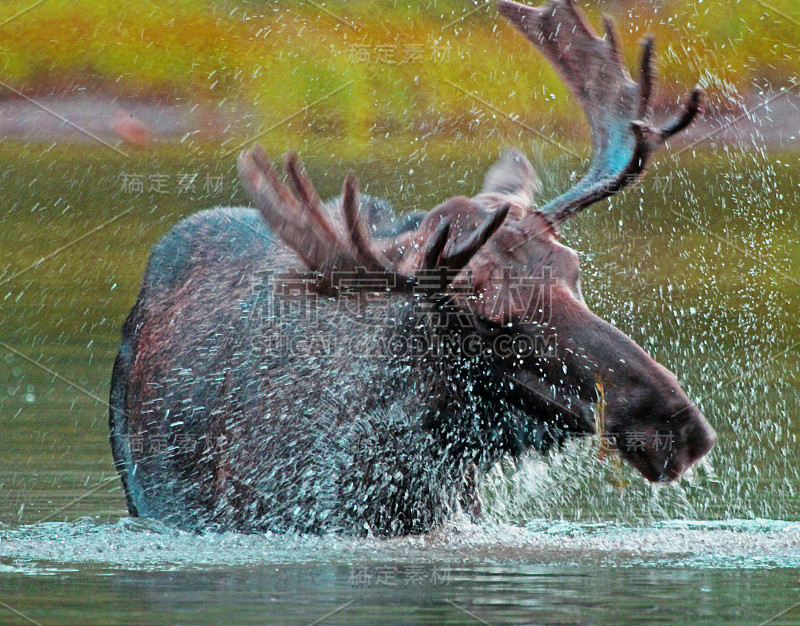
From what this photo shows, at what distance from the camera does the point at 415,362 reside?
19.2ft

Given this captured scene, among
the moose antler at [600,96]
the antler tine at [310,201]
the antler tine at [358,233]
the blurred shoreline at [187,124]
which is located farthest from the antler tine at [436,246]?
the blurred shoreline at [187,124]

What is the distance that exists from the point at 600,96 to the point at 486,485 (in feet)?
5.24

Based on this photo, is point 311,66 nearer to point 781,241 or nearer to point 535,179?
point 781,241

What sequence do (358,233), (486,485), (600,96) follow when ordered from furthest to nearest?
(600,96) → (486,485) → (358,233)

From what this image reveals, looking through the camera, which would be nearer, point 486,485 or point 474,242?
point 474,242

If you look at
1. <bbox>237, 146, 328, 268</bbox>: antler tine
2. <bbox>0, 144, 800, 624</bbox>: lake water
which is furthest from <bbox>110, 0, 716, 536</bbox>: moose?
<bbox>0, 144, 800, 624</bbox>: lake water

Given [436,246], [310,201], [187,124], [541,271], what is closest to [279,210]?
[310,201]

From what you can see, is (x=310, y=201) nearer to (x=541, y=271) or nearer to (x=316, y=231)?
(x=316, y=231)

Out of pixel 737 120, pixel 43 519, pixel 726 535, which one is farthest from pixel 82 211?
pixel 726 535

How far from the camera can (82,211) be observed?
657 inches

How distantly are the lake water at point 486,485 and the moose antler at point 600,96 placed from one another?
1.01 meters

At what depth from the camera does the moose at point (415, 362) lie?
565 cm

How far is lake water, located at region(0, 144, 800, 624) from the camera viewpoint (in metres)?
5.08

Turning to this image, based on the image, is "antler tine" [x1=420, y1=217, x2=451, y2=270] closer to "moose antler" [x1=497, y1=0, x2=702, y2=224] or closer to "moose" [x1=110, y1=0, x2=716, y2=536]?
"moose" [x1=110, y1=0, x2=716, y2=536]
